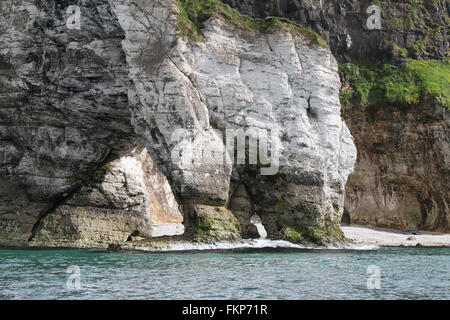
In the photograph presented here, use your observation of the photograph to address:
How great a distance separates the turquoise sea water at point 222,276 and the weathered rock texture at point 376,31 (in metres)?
24.6

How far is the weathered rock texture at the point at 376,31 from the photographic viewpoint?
147ft

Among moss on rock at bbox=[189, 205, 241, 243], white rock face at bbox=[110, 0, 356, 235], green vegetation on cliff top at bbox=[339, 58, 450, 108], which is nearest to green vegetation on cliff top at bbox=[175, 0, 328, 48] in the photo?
white rock face at bbox=[110, 0, 356, 235]

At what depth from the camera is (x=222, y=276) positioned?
1691cm

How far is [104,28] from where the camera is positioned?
30.5m

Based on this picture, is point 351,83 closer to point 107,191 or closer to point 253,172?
point 253,172

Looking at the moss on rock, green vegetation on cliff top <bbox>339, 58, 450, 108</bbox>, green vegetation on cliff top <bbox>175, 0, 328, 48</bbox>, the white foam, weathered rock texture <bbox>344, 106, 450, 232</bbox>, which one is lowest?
the white foam

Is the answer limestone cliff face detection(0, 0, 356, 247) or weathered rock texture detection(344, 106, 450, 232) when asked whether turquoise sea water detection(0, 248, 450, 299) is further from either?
weathered rock texture detection(344, 106, 450, 232)

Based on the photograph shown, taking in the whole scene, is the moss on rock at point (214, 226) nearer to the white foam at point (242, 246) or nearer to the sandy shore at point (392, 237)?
the white foam at point (242, 246)

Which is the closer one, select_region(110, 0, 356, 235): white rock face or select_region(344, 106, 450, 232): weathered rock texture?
select_region(110, 0, 356, 235): white rock face

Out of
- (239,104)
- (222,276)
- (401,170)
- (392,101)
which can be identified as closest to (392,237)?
(401,170)

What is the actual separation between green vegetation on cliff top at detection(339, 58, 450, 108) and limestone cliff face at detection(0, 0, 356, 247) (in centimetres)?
983

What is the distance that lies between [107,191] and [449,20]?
3360 centimetres

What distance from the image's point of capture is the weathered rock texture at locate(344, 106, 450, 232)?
40750 mm

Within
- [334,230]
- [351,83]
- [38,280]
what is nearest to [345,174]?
Answer: [334,230]
